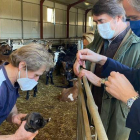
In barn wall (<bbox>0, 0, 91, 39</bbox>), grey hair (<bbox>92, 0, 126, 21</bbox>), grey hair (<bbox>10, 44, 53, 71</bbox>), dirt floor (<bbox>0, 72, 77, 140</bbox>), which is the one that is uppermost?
barn wall (<bbox>0, 0, 91, 39</bbox>)

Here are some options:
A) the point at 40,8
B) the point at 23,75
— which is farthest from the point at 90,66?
the point at 40,8

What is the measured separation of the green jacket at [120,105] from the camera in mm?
1441

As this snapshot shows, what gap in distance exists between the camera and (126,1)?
1.02m

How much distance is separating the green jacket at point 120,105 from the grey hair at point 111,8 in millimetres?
220

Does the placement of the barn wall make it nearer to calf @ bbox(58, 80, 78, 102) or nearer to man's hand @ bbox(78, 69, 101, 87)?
calf @ bbox(58, 80, 78, 102)

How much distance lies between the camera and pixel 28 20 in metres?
12.3

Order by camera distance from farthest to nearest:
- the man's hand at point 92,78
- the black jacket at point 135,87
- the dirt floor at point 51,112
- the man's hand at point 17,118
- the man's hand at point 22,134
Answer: the dirt floor at point 51,112
the man's hand at point 17,118
the man's hand at point 92,78
the man's hand at point 22,134
the black jacket at point 135,87

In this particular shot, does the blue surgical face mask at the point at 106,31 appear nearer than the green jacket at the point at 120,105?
No

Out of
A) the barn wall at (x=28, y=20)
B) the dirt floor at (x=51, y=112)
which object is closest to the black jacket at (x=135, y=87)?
the dirt floor at (x=51, y=112)

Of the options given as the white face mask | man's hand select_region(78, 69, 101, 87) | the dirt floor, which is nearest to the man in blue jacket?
man's hand select_region(78, 69, 101, 87)

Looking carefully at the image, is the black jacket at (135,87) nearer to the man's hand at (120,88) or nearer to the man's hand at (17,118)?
the man's hand at (120,88)

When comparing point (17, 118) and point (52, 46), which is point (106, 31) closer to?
point (17, 118)

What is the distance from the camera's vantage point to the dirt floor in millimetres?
3349

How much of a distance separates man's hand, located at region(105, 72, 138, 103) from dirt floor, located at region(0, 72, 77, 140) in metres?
2.51
